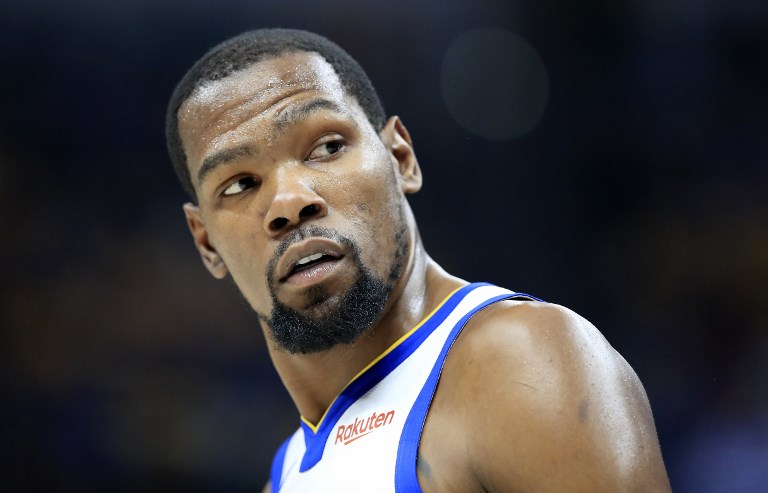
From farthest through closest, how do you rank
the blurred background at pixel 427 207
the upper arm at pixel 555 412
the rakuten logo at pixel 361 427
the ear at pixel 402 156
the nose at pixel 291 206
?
Answer: 1. the blurred background at pixel 427 207
2. the ear at pixel 402 156
3. the nose at pixel 291 206
4. the rakuten logo at pixel 361 427
5. the upper arm at pixel 555 412

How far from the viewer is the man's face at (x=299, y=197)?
6.28ft

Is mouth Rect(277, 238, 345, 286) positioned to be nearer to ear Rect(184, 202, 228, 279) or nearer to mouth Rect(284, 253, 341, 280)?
mouth Rect(284, 253, 341, 280)

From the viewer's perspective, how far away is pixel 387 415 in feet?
5.96

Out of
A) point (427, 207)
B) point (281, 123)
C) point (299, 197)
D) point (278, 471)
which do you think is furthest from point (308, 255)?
point (427, 207)

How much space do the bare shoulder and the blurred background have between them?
302cm

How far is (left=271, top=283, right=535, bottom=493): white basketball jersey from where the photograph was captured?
1688mm

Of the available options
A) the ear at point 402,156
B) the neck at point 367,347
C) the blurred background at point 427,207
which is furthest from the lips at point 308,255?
the blurred background at point 427,207

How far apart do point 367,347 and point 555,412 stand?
68cm

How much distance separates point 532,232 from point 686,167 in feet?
3.27

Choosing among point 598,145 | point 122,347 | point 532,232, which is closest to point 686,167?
point 598,145

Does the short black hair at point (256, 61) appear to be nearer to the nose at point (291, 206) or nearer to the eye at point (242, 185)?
the eye at point (242, 185)

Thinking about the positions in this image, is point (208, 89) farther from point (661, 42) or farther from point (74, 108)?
point (661, 42)

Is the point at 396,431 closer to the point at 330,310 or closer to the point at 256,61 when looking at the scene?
the point at 330,310

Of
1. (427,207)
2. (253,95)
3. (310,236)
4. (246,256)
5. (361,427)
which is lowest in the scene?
(427,207)
